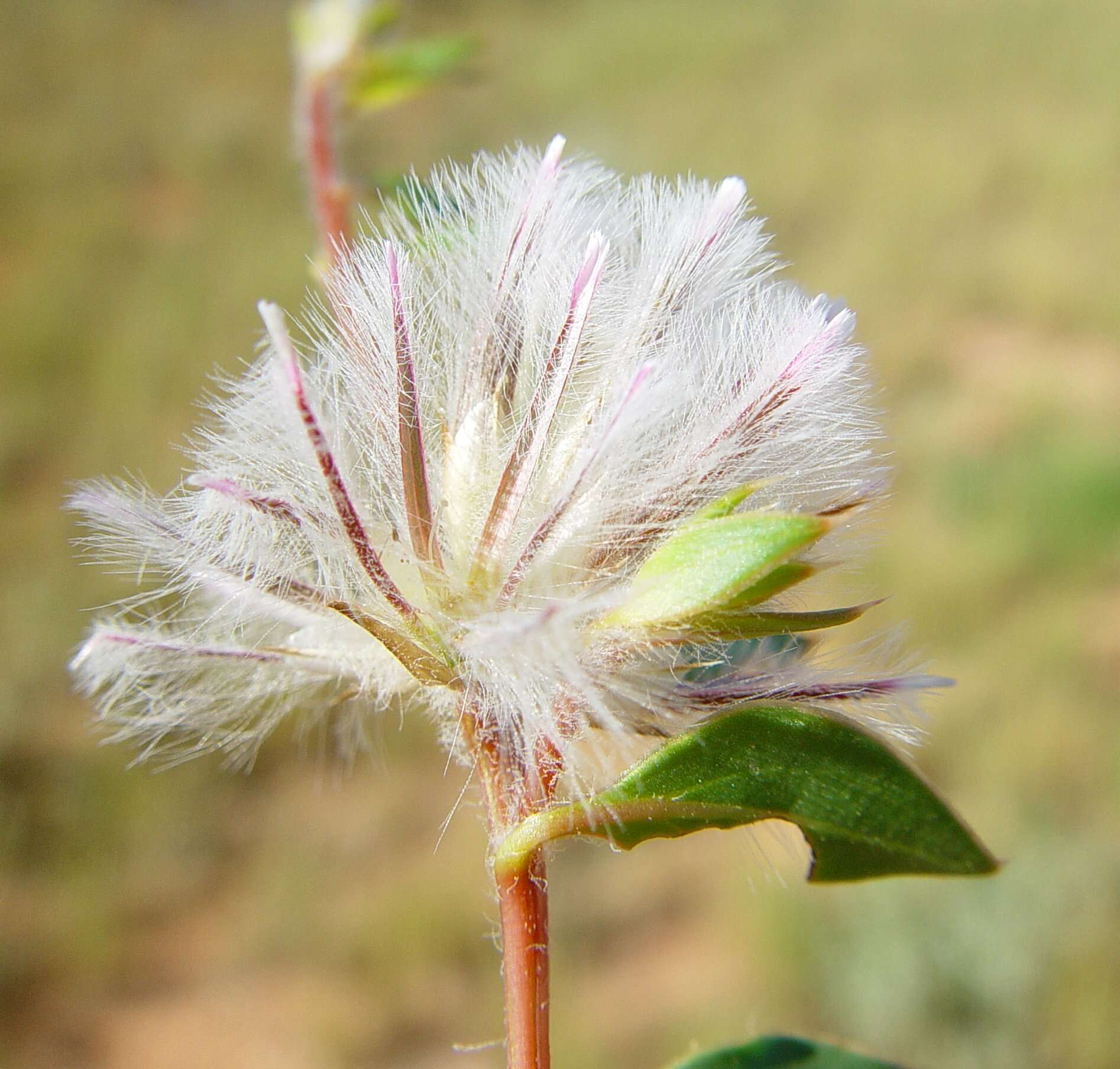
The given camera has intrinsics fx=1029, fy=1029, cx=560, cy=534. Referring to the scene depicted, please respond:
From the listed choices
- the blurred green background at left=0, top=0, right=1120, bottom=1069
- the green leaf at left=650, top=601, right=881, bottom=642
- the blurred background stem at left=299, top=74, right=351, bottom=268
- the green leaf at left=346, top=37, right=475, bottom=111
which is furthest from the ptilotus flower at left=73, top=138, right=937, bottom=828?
the green leaf at left=346, top=37, right=475, bottom=111

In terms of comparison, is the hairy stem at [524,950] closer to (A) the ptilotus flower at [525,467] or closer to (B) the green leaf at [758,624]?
A: (A) the ptilotus flower at [525,467]

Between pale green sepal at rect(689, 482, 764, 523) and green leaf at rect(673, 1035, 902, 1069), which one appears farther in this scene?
green leaf at rect(673, 1035, 902, 1069)

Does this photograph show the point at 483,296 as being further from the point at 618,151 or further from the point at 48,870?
the point at 618,151

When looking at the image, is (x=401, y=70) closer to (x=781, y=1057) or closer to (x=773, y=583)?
(x=773, y=583)

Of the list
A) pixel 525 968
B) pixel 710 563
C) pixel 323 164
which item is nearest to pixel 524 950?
pixel 525 968

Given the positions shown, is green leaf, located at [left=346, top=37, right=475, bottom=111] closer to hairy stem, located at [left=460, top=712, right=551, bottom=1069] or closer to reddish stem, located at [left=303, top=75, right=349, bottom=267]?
reddish stem, located at [left=303, top=75, right=349, bottom=267]

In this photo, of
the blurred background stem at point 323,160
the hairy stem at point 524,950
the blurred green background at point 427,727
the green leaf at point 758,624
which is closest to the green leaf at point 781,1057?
the blurred green background at point 427,727

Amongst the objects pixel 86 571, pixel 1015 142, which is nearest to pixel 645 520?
pixel 86 571
